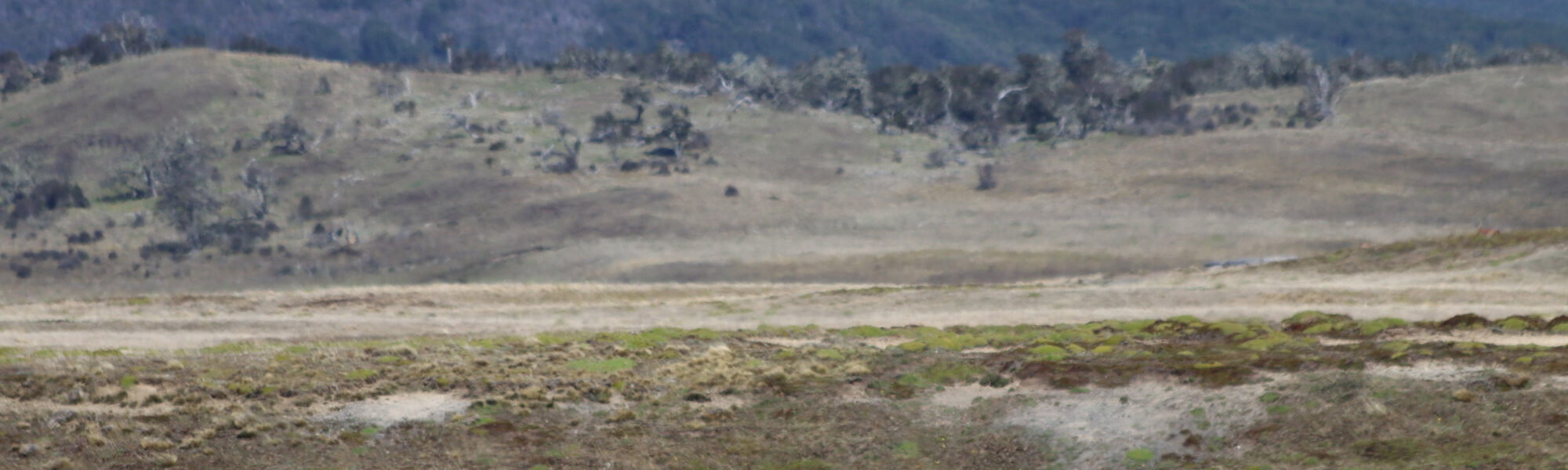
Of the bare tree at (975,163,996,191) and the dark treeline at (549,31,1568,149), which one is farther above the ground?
the dark treeline at (549,31,1568,149)

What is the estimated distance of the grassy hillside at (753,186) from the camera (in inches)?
2820

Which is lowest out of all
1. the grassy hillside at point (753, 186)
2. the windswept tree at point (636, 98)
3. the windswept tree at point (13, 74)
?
the grassy hillside at point (753, 186)

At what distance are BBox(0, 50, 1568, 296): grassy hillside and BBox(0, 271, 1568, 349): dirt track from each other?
59.3ft

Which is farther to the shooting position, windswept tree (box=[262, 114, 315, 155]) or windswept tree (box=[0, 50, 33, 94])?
windswept tree (box=[0, 50, 33, 94])

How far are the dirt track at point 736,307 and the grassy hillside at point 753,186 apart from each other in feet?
59.3

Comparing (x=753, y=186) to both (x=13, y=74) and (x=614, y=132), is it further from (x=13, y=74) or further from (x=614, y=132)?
(x=13, y=74)

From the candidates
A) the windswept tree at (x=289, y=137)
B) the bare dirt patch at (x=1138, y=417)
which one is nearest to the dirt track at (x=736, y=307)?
the bare dirt patch at (x=1138, y=417)

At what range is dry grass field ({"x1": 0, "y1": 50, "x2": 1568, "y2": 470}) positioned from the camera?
22.0 m

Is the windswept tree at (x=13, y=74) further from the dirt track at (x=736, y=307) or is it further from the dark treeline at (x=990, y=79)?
the dirt track at (x=736, y=307)

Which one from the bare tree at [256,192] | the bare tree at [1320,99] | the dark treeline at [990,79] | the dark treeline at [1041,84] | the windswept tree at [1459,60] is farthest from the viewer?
the windswept tree at [1459,60]

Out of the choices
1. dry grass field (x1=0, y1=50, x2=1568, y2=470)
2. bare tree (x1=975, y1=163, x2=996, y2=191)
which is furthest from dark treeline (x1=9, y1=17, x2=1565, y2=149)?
bare tree (x1=975, y1=163, x2=996, y2=191)

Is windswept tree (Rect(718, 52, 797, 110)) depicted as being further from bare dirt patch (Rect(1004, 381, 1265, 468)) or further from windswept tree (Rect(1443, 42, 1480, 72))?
bare dirt patch (Rect(1004, 381, 1265, 468))

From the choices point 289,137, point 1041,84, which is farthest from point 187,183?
point 1041,84

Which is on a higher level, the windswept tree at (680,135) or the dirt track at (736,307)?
the windswept tree at (680,135)
